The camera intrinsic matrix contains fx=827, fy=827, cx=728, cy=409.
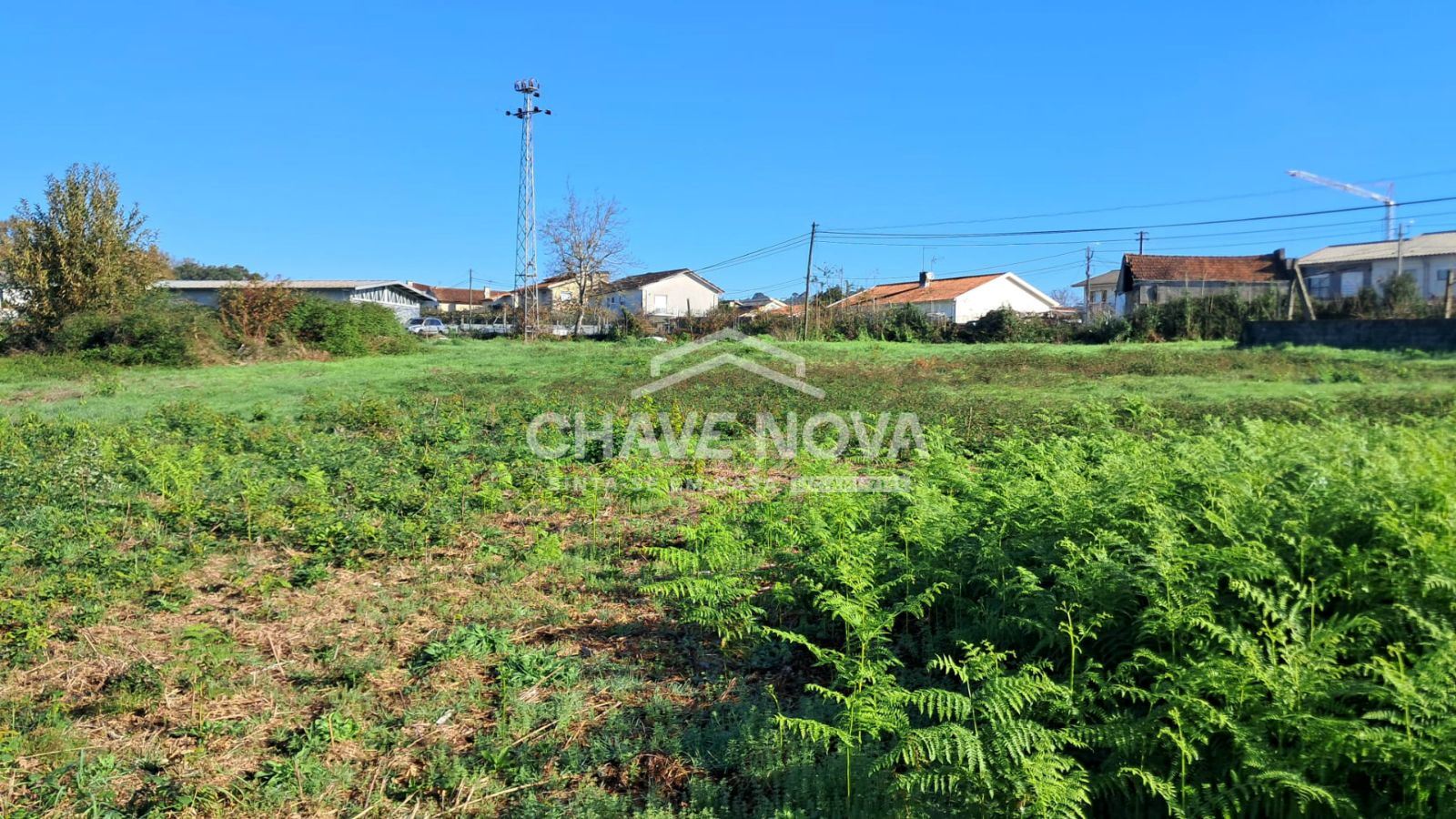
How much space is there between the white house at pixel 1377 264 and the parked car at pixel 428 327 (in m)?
47.5

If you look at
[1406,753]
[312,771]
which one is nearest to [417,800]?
[312,771]

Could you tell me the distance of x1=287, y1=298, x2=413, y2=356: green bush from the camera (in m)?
27.2

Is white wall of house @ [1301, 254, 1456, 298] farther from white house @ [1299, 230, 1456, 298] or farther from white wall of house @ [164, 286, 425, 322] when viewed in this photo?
white wall of house @ [164, 286, 425, 322]

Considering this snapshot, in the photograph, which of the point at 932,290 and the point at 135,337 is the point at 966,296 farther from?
the point at 135,337

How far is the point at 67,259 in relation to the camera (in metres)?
25.4

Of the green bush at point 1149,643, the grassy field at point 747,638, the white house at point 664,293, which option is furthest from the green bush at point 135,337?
the white house at point 664,293

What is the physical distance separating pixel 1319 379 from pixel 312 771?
17920mm

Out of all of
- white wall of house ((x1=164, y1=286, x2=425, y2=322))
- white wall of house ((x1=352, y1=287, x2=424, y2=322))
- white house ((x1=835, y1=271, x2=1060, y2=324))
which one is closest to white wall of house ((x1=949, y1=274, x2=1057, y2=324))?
white house ((x1=835, y1=271, x2=1060, y2=324))

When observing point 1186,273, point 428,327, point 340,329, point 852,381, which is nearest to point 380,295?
point 428,327

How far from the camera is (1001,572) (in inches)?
166

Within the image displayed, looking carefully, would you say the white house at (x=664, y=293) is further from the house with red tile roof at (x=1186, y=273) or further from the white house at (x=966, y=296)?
the house with red tile roof at (x=1186, y=273)

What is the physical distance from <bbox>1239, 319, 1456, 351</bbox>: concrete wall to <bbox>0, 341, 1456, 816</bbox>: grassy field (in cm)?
1641

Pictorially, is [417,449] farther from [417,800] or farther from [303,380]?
[303,380]

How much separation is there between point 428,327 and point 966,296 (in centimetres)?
3369
